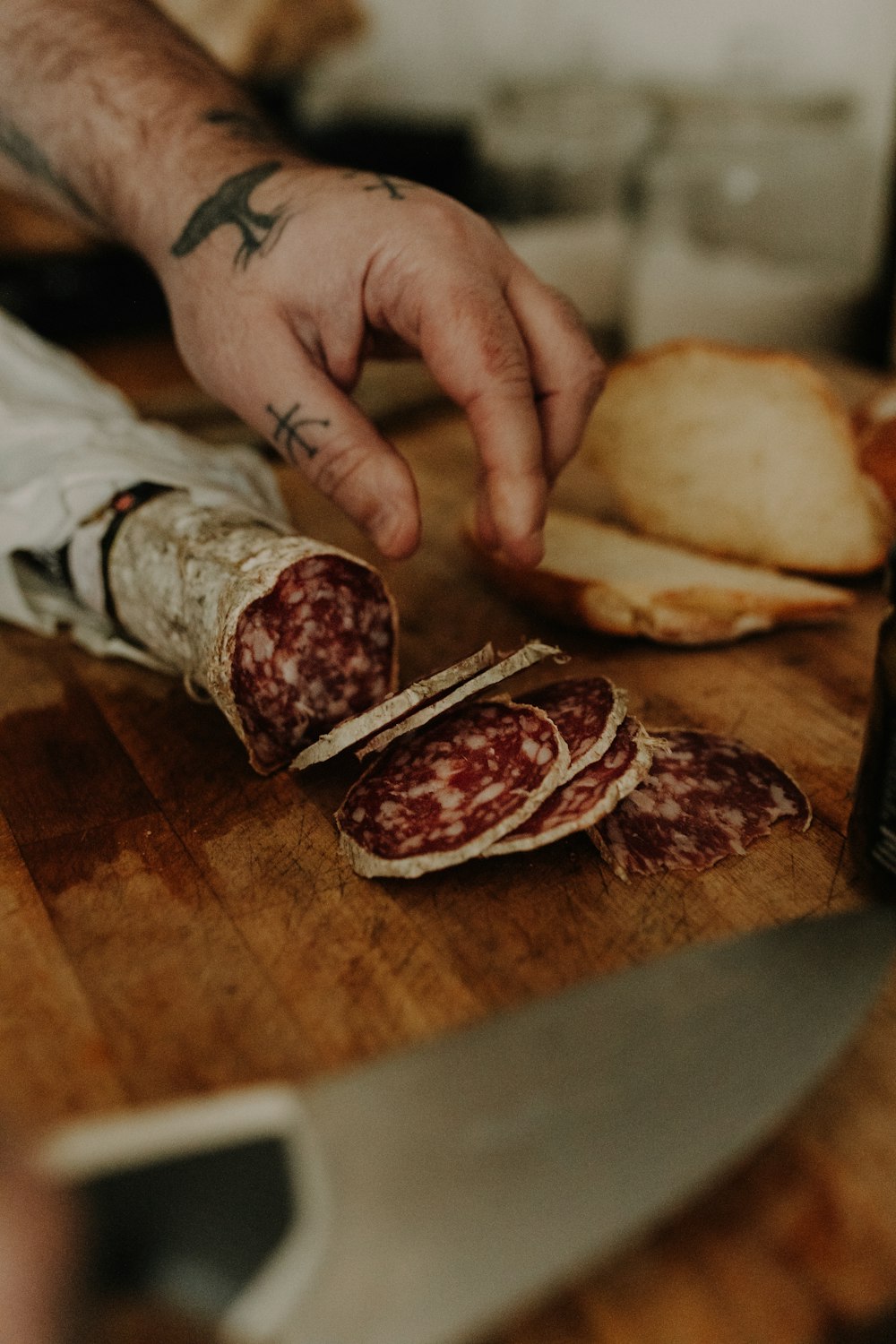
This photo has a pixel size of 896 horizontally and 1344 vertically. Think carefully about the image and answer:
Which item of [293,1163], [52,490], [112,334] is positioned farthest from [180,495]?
[112,334]

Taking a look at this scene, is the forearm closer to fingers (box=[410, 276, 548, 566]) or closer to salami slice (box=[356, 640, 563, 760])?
fingers (box=[410, 276, 548, 566])

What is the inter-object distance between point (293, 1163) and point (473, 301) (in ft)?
4.48

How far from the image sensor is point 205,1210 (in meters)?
1.02

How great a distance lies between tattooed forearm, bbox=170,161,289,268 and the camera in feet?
6.70

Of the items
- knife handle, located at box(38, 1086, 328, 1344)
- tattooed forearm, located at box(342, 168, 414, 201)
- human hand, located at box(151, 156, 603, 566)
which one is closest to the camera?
knife handle, located at box(38, 1086, 328, 1344)

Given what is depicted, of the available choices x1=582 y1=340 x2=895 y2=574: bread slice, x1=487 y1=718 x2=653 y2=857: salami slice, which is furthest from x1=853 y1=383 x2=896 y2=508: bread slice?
x1=487 y1=718 x2=653 y2=857: salami slice

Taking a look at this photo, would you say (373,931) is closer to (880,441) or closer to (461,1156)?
(461,1156)

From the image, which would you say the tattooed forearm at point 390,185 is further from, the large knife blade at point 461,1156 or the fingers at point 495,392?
the large knife blade at point 461,1156

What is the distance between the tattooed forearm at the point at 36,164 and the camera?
7.98 ft

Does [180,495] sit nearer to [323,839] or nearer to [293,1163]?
[323,839]

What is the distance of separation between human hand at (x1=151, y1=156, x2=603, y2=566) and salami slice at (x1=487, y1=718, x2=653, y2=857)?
42cm

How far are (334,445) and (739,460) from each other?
102 cm

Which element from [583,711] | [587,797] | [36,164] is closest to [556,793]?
[587,797]

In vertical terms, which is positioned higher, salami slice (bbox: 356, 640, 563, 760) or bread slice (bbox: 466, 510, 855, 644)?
salami slice (bbox: 356, 640, 563, 760)
